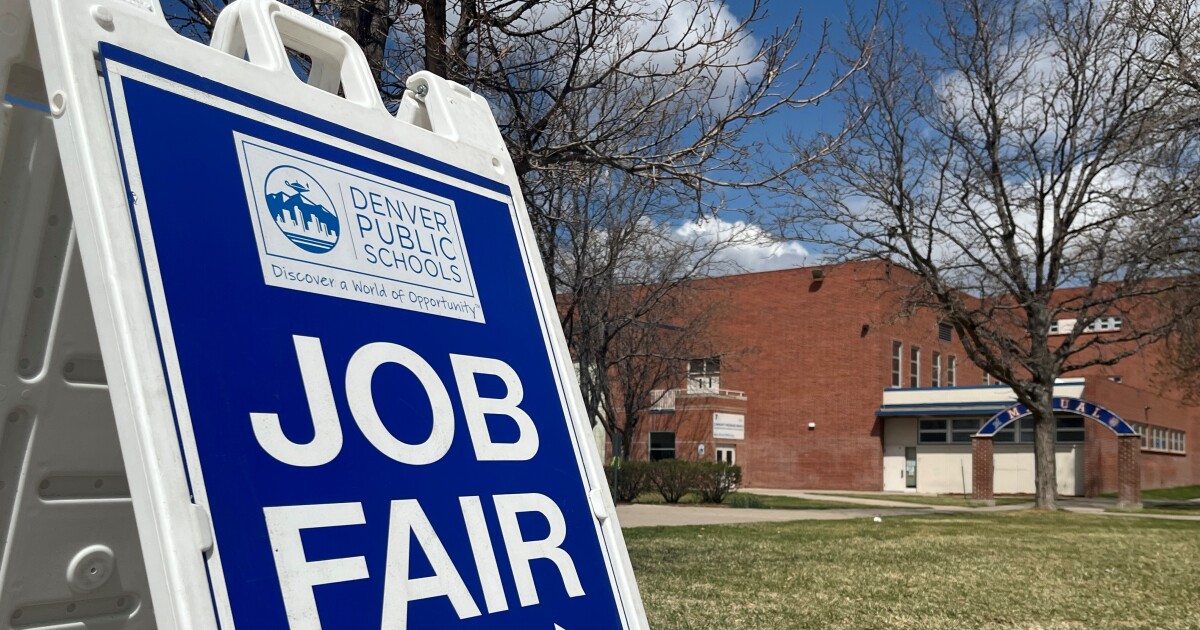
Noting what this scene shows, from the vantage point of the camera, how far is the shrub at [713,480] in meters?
28.8

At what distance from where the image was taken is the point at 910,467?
46062 mm

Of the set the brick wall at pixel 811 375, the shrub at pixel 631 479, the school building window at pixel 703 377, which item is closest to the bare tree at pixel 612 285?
the shrub at pixel 631 479

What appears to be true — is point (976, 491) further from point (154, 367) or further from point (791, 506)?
point (154, 367)

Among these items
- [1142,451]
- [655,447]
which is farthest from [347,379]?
[1142,451]

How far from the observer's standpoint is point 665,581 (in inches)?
376

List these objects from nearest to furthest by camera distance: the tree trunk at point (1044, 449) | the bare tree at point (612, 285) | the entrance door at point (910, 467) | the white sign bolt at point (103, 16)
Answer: the white sign bolt at point (103, 16), the bare tree at point (612, 285), the tree trunk at point (1044, 449), the entrance door at point (910, 467)

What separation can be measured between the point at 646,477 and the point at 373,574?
27248mm

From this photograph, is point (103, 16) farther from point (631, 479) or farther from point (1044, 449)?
point (1044, 449)

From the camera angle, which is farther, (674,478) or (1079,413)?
(1079,413)

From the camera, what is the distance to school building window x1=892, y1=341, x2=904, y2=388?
48.6 meters

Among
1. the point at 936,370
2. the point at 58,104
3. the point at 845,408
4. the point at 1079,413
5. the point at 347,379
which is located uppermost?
the point at 936,370

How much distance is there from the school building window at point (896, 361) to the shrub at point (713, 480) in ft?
69.6

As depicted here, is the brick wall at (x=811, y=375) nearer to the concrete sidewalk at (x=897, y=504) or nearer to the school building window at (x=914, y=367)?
the school building window at (x=914, y=367)

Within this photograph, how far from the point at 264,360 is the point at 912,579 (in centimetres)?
900
